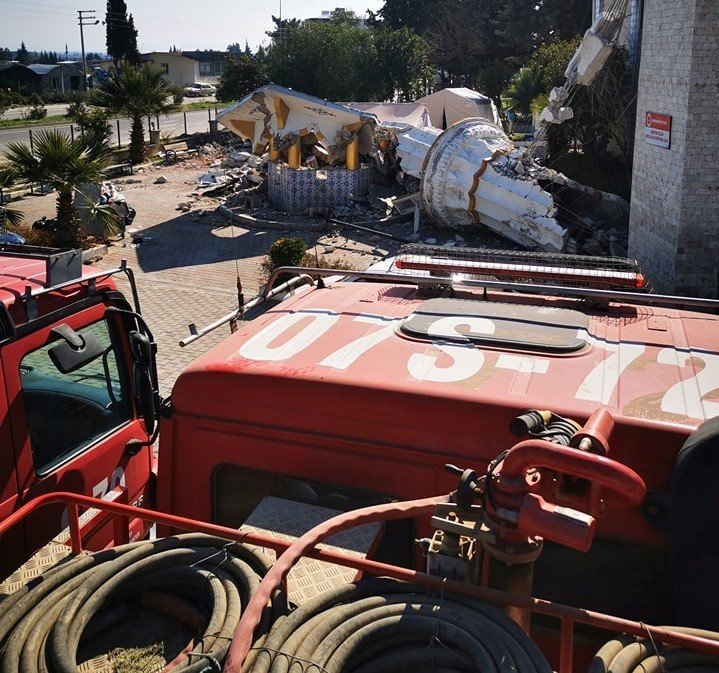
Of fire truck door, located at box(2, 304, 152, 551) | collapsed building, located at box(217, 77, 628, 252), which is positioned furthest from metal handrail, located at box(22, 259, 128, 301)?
collapsed building, located at box(217, 77, 628, 252)

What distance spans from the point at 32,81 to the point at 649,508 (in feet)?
245

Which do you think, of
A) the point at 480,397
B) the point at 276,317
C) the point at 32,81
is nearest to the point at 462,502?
the point at 480,397

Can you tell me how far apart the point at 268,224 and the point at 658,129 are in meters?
10.9

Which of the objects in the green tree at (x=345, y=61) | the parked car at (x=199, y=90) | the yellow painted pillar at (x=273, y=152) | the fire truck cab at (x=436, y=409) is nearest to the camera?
the fire truck cab at (x=436, y=409)

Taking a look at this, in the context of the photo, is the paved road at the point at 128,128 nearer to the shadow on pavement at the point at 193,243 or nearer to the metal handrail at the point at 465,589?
the shadow on pavement at the point at 193,243

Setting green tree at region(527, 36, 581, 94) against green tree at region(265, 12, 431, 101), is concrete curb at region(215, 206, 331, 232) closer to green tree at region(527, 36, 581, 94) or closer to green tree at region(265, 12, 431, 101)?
green tree at region(527, 36, 581, 94)

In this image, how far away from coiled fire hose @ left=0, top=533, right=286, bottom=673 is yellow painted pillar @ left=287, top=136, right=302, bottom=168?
18661 millimetres

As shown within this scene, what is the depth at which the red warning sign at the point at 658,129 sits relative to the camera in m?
10.4

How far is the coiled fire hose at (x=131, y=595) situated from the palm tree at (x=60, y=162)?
13.6 metres

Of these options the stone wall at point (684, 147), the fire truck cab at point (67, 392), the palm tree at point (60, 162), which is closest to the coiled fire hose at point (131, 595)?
the fire truck cab at point (67, 392)

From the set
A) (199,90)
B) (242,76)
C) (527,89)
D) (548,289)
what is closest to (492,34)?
(242,76)

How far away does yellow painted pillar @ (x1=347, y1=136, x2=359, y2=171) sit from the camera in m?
20.5

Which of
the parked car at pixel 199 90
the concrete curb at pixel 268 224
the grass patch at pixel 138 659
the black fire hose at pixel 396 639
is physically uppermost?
the parked car at pixel 199 90

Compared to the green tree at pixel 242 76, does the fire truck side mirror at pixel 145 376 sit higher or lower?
lower
